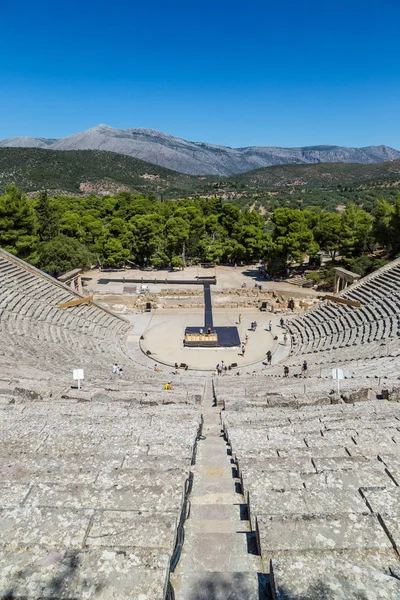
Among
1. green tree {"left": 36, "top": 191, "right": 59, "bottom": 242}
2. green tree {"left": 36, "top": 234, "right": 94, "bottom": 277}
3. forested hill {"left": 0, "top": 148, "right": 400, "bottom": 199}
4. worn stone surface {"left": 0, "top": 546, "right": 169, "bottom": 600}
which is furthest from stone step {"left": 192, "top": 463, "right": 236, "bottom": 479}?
forested hill {"left": 0, "top": 148, "right": 400, "bottom": 199}

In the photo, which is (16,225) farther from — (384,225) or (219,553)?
(219,553)

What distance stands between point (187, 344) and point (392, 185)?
8653 centimetres

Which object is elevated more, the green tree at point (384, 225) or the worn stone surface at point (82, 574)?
the green tree at point (384, 225)

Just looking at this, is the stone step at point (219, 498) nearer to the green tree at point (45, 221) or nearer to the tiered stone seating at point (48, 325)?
the tiered stone seating at point (48, 325)

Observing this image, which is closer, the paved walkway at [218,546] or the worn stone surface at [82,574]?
the worn stone surface at [82,574]

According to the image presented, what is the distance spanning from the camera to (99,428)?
7293 millimetres

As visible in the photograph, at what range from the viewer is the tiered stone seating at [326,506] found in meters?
2.57

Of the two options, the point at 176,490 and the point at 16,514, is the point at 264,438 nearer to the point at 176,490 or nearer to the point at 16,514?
the point at 176,490

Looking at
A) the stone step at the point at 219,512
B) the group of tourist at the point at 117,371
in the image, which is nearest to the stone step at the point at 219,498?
the stone step at the point at 219,512

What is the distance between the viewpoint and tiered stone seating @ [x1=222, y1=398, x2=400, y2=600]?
257 centimetres

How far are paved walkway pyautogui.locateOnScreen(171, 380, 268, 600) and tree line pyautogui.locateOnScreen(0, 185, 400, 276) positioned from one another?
30.0 meters

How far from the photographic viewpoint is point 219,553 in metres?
3.75

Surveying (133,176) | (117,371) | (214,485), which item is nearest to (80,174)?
(133,176)

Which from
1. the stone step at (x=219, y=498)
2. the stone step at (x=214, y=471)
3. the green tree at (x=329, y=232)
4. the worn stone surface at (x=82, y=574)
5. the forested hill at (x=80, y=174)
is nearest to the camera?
the worn stone surface at (x=82, y=574)
